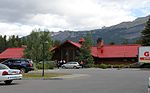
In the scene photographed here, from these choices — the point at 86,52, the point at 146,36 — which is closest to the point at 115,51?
the point at 86,52

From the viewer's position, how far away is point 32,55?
83375 millimetres

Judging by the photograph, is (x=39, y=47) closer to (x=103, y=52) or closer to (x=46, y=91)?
(x=103, y=52)

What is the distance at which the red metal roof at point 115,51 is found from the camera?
84312 millimetres

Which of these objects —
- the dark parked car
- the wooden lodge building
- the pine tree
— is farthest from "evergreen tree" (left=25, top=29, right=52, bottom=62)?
the dark parked car

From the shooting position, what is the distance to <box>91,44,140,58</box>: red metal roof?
84312 mm

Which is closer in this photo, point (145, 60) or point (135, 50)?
point (145, 60)

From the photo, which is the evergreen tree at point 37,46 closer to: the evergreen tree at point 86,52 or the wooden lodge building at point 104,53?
the wooden lodge building at point 104,53

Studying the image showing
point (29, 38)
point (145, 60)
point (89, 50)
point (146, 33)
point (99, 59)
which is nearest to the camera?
point (145, 60)

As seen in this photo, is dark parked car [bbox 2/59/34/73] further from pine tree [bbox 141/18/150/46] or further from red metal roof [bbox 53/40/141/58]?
red metal roof [bbox 53/40/141/58]

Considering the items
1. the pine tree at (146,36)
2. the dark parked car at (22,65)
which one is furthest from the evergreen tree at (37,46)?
the dark parked car at (22,65)

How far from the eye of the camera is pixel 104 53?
88000 millimetres

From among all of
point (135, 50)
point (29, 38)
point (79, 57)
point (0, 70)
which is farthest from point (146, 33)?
point (0, 70)

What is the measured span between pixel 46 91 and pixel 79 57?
63.6 m

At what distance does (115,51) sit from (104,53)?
2.54 m
